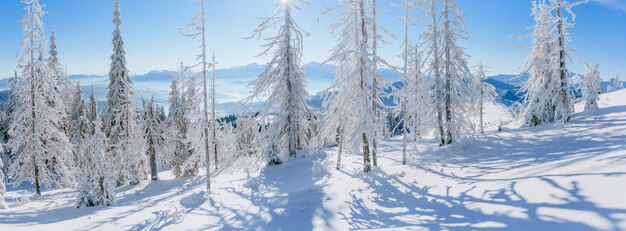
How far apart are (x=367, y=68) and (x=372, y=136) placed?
3201 millimetres

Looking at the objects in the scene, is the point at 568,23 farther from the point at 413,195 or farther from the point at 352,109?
the point at 413,195

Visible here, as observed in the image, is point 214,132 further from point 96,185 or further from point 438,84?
point 438,84

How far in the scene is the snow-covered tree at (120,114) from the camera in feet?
90.4

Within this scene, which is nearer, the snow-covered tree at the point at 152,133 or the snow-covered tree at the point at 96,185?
the snow-covered tree at the point at 96,185

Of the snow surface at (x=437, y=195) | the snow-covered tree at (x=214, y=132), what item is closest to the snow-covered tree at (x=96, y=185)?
the snow surface at (x=437, y=195)

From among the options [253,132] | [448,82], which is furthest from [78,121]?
[448,82]

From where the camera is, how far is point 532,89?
27719 mm

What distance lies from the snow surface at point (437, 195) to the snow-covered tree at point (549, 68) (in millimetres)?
4359

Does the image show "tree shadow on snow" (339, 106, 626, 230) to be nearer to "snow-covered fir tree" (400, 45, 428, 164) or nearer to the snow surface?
the snow surface

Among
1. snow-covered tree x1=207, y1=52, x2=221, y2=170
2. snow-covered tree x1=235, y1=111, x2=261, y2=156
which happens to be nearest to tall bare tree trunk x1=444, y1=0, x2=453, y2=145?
snow-covered tree x1=235, y1=111, x2=261, y2=156

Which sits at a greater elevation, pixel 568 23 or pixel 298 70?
pixel 568 23

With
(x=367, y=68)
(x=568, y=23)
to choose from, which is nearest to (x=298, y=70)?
(x=367, y=68)

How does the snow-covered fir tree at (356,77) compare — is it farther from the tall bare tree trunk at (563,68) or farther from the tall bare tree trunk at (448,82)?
the tall bare tree trunk at (563,68)

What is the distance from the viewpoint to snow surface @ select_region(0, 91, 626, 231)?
22.3 ft
